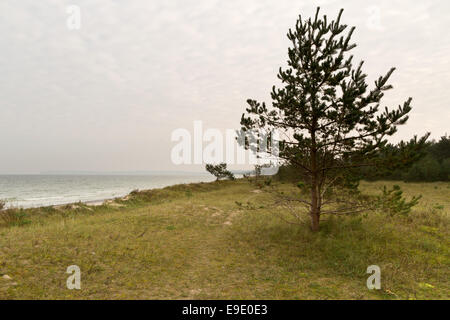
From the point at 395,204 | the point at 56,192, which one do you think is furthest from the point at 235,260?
the point at 56,192

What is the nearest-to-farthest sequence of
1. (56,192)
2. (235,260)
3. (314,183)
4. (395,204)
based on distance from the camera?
1. (395,204)
2. (235,260)
3. (314,183)
4. (56,192)

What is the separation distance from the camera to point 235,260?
823 cm

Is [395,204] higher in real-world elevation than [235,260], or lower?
higher

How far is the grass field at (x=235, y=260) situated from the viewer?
18.6ft

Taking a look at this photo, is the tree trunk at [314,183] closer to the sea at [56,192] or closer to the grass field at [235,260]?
the grass field at [235,260]

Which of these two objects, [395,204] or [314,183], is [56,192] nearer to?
[314,183]

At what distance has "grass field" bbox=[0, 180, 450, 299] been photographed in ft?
18.6

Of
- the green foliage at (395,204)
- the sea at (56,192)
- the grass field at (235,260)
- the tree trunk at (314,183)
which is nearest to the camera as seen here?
the grass field at (235,260)

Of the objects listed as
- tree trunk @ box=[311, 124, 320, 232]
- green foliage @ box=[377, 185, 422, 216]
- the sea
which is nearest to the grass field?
tree trunk @ box=[311, 124, 320, 232]

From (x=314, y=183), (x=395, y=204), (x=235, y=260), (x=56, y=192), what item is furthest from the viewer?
(x=56, y=192)

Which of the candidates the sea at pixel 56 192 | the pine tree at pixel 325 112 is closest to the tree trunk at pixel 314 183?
the pine tree at pixel 325 112

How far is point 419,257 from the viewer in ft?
24.8
